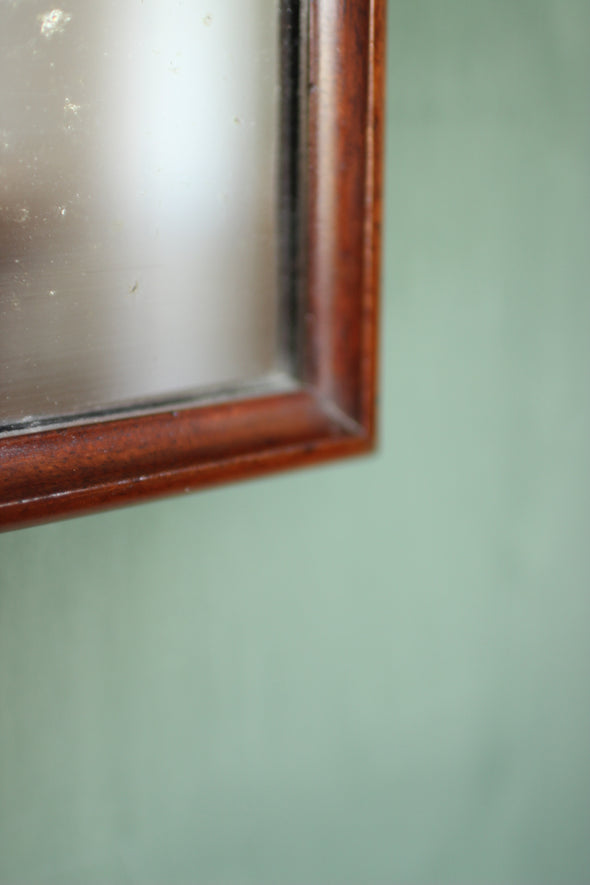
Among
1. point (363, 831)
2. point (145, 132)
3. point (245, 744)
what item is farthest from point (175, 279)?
point (363, 831)

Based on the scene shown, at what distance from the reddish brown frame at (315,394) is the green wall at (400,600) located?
0.17 feet

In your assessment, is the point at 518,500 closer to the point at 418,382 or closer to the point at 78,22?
the point at 418,382

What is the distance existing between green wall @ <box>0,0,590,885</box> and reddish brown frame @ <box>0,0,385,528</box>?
53 mm

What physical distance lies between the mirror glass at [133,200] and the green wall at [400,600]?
0.09 meters

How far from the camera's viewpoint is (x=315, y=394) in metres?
0.43

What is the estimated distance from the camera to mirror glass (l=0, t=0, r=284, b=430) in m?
0.33

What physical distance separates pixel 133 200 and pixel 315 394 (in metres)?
0.14

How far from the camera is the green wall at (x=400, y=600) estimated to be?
0.42 m

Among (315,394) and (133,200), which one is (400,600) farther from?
(133,200)

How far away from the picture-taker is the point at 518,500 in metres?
0.59

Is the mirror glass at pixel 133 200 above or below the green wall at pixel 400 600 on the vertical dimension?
above

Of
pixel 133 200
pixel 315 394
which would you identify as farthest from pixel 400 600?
pixel 133 200

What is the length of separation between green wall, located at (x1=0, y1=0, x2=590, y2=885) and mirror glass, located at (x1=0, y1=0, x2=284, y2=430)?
0.29 ft

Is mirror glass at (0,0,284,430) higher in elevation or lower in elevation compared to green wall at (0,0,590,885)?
higher
